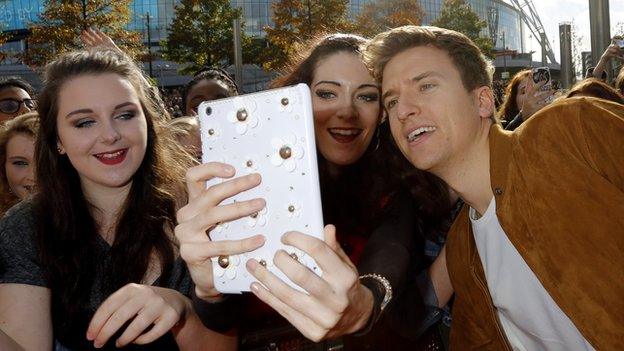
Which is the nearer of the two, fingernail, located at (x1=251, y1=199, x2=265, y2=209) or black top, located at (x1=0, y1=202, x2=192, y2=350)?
fingernail, located at (x1=251, y1=199, x2=265, y2=209)

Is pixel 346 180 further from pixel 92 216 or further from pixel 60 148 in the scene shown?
pixel 60 148

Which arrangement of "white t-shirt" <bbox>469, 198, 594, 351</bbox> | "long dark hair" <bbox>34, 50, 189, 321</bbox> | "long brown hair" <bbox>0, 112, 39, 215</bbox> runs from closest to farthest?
1. "white t-shirt" <bbox>469, 198, 594, 351</bbox>
2. "long dark hair" <bbox>34, 50, 189, 321</bbox>
3. "long brown hair" <bbox>0, 112, 39, 215</bbox>

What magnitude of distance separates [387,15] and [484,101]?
37062 mm

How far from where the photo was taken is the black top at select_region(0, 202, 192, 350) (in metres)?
2.45

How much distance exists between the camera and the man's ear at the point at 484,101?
291 centimetres

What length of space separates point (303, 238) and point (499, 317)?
1.54m

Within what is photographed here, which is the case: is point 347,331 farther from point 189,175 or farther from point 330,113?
point 330,113

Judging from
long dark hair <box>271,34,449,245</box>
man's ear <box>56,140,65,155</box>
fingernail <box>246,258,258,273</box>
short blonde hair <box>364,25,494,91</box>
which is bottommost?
fingernail <box>246,258,258,273</box>

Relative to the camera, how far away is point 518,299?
2.46m

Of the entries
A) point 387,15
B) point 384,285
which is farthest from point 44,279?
point 387,15

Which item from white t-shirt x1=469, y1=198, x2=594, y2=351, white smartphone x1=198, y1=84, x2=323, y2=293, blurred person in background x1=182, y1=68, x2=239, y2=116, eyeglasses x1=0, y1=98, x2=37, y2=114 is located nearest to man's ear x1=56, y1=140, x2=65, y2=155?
white smartphone x1=198, y1=84, x2=323, y2=293

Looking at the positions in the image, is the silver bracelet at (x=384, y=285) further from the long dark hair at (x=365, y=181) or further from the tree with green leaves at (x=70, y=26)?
the tree with green leaves at (x=70, y=26)

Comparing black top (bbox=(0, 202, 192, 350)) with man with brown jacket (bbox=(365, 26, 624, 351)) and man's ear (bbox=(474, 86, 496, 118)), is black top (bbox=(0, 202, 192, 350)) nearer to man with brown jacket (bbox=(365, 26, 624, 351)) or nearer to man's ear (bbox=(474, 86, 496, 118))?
man with brown jacket (bbox=(365, 26, 624, 351))

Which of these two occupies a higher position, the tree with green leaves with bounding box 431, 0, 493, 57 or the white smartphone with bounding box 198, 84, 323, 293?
the tree with green leaves with bounding box 431, 0, 493, 57
